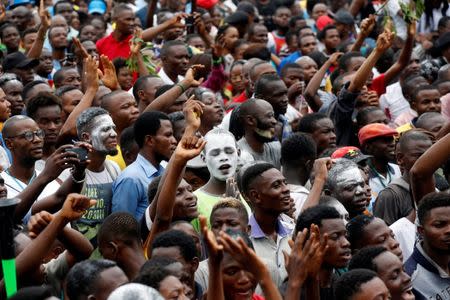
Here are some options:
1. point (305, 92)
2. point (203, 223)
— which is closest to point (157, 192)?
point (203, 223)

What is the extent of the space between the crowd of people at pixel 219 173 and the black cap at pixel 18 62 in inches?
0.7

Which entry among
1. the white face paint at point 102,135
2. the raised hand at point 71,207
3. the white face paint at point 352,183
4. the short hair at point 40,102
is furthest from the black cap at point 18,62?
the raised hand at point 71,207

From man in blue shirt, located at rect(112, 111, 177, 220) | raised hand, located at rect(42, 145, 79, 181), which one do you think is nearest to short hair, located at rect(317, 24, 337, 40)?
man in blue shirt, located at rect(112, 111, 177, 220)

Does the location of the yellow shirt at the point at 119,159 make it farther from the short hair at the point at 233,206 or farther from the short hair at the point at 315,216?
the short hair at the point at 315,216

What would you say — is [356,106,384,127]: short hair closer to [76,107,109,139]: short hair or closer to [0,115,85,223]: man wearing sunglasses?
[76,107,109,139]: short hair

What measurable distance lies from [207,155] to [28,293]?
137 inches

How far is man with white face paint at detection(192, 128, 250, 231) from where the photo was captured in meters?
8.33

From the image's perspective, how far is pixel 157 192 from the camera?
7.58 meters

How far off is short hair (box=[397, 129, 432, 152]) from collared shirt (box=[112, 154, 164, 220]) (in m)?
2.07

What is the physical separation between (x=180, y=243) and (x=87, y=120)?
2.29m

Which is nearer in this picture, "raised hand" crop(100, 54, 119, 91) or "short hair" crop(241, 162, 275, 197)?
"short hair" crop(241, 162, 275, 197)

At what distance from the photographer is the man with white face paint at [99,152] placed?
334 inches

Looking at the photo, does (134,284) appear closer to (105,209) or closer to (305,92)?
(105,209)

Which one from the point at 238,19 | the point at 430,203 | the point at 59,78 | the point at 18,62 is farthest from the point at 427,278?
the point at 238,19
